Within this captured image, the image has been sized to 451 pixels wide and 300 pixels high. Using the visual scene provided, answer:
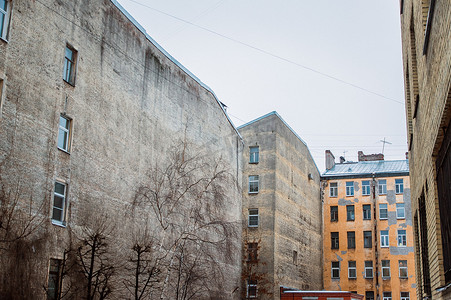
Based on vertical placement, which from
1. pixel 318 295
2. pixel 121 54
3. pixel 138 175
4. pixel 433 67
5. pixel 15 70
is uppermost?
pixel 121 54

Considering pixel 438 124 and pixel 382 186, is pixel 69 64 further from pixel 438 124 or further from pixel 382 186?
pixel 382 186

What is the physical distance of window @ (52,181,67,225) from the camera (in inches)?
766

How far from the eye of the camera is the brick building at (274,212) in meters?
39.5

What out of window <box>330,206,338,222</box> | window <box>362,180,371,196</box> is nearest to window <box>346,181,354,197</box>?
window <box>362,180,371,196</box>

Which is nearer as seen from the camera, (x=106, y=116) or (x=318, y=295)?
(x=106, y=116)

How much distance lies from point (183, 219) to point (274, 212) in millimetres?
13181

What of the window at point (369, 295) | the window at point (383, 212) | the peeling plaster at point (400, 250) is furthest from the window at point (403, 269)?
the window at point (383, 212)

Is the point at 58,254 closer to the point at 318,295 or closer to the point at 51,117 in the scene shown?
the point at 51,117

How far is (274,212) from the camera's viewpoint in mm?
40688

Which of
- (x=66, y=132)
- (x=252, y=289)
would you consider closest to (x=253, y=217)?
(x=252, y=289)

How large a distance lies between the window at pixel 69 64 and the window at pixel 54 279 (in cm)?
674

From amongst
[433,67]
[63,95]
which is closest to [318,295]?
[63,95]

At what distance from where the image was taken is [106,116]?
23.1 m

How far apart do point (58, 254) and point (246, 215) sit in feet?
78.2
